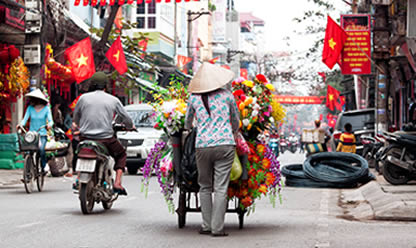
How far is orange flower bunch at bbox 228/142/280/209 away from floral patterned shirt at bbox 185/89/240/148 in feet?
1.97

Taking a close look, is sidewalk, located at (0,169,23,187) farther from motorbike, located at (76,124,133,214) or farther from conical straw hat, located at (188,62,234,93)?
conical straw hat, located at (188,62,234,93)

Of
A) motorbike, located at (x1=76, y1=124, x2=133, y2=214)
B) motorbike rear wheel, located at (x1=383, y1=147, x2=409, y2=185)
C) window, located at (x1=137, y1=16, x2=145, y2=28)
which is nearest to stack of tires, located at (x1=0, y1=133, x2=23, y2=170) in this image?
motorbike rear wheel, located at (x1=383, y1=147, x2=409, y2=185)

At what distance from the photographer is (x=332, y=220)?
32.1ft

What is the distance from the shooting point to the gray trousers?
7.86m

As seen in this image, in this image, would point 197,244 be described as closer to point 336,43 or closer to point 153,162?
point 153,162

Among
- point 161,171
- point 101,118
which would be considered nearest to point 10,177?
point 101,118

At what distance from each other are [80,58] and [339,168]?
887cm

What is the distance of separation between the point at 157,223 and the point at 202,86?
1.98m

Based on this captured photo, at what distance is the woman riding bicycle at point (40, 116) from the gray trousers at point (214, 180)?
607cm

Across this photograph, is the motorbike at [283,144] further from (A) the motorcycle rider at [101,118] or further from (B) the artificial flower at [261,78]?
(B) the artificial flower at [261,78]

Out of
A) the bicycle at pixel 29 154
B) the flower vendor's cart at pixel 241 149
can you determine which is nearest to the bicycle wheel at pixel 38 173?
the bicycle at pixel 29 154

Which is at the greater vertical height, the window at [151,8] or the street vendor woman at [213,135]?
the window at [151,8]

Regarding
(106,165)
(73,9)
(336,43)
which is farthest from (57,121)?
(106,165)

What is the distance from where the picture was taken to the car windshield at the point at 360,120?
85.8 feet
